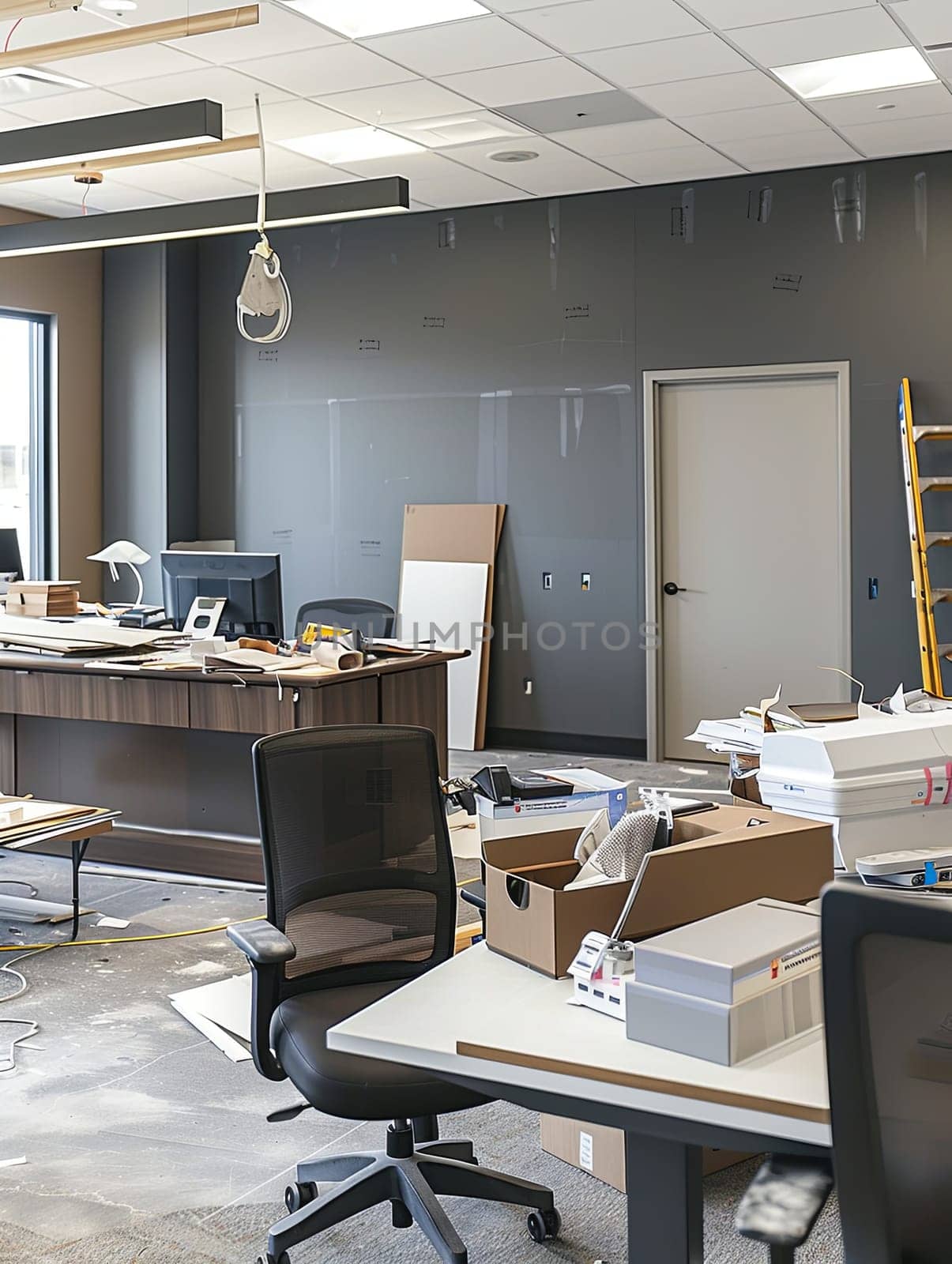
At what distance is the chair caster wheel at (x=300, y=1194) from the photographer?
102 inches

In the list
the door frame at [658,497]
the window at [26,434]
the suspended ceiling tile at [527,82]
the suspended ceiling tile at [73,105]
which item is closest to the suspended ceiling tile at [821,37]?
the suspended ceiling tile at [527,82]

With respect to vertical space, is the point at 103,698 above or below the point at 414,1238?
above

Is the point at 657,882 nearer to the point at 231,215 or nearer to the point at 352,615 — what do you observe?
the point at 231,215

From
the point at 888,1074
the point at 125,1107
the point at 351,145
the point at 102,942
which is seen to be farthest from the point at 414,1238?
the point at 351,145

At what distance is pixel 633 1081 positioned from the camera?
169 cm

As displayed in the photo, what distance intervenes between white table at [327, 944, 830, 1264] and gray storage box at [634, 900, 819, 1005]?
9cm

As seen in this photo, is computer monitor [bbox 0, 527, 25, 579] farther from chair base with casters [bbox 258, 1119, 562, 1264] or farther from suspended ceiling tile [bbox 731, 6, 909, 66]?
chair base with casters [bbox 258, 1119, 562, 1264]

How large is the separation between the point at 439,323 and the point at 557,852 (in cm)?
592

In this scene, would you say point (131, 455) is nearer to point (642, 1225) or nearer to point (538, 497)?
point (538, 497)

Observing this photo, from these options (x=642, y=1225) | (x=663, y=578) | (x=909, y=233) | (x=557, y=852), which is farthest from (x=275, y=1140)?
(x=909, y=233)

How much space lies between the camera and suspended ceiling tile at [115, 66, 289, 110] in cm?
529

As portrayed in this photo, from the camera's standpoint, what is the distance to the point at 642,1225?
5.93 ft

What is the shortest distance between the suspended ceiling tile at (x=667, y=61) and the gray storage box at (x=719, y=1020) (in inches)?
158

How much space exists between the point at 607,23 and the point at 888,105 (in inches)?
65.5
